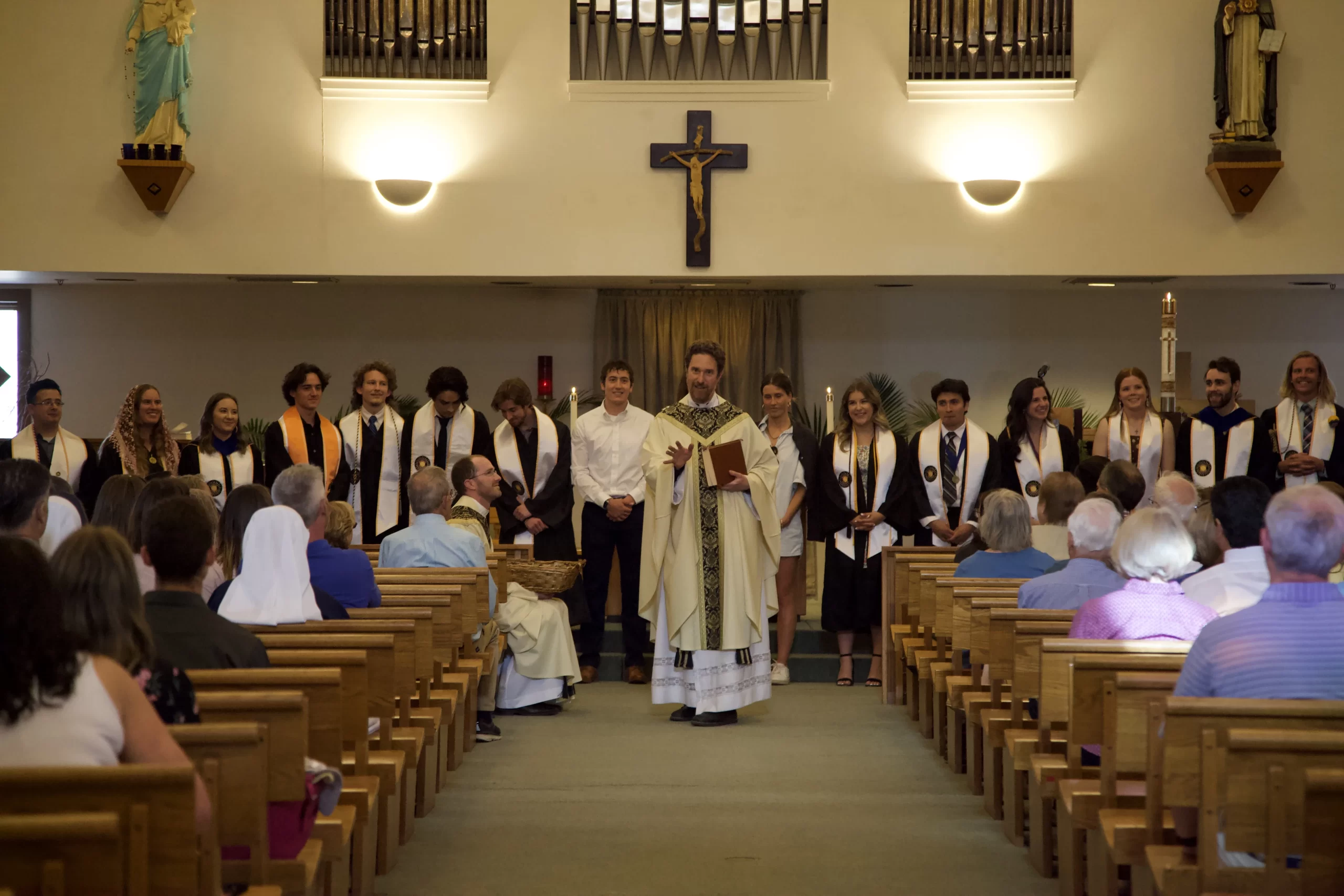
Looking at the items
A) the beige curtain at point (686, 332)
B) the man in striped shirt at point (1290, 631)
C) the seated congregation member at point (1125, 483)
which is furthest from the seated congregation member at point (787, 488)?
the man in striped shirt at point (1290, 631)

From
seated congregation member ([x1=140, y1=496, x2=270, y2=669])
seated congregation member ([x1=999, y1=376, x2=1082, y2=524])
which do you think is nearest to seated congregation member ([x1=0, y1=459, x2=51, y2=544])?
seated congregation member ([x1=140, y1=496, x2=270, y2=669])

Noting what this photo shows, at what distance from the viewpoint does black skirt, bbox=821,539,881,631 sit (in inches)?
318

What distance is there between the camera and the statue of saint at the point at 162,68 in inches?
372

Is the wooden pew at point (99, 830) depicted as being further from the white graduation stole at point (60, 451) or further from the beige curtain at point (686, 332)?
the beige curtain at point (686, 332)

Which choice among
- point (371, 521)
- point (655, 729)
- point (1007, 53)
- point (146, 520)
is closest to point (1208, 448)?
point (1007, 53)

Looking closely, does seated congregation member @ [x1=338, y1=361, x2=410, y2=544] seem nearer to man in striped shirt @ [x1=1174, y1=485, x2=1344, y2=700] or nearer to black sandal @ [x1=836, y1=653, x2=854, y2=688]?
black sandal @ [x1=836, y1=653, x2=854, y2=688]

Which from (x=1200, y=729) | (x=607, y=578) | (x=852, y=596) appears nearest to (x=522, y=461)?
(x=607, y=578)

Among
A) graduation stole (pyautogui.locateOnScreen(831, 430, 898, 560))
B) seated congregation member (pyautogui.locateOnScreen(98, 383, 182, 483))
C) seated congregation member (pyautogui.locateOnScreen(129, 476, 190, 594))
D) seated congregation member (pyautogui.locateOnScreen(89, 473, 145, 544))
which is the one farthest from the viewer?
graduation stole (pyautogui.locateOnScreen(831, 430, 898, 560))

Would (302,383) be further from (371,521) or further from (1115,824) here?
(1115,824)

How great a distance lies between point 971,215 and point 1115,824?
6.85 metres

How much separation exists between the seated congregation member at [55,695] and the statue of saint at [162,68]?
7.68 metres

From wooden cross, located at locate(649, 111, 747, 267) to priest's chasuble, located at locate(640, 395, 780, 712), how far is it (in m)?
3.02

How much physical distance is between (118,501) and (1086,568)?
339 centimetres

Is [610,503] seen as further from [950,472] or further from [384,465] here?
[950,472]
